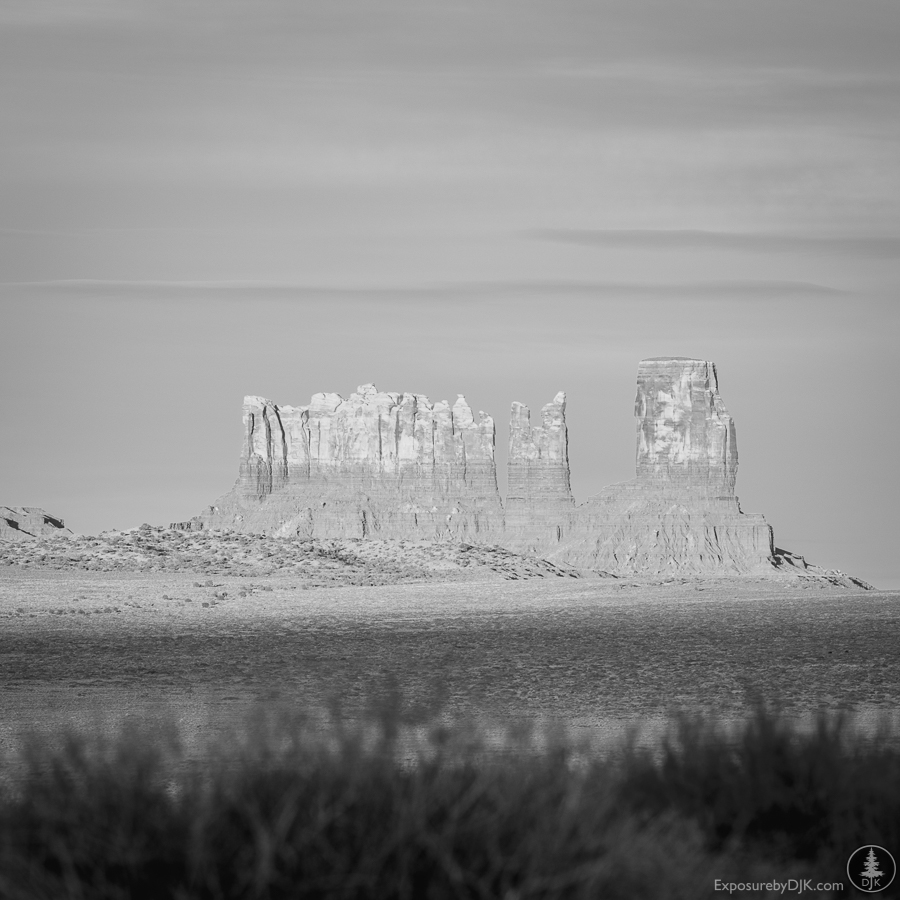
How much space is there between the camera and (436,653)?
28547mm

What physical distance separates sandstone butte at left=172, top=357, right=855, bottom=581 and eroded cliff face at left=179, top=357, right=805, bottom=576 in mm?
128

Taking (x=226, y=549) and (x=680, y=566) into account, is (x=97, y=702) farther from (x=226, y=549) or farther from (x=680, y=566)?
(x=680, y=566)

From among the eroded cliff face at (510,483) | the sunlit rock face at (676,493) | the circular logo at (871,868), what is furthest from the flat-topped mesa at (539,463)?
the circular logo at (871,868)

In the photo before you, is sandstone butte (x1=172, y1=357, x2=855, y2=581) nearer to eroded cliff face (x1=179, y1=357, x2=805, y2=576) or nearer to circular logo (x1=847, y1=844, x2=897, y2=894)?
eroded cliff face (x1=179, y1=357, x2=805, y2=576)

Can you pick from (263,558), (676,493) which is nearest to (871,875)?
(263,558)

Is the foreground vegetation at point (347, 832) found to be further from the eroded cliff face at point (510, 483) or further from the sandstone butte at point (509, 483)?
the eroded cliff face at point (510, 483)

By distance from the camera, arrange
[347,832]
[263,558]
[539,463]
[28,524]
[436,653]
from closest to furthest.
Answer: [347,832], [436,653], [263,558], [28,524], [539,463]

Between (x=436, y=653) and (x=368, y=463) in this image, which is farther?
(x=368, y=463)

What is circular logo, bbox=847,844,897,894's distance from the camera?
279 inches

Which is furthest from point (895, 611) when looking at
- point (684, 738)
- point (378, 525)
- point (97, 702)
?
point (378, 525)

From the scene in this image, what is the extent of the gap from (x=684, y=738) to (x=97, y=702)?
1350 centimetres

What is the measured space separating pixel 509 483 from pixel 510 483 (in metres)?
0.09

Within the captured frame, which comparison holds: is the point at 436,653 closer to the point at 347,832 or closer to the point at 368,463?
the point at 347,832

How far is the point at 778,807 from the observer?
299 inches
